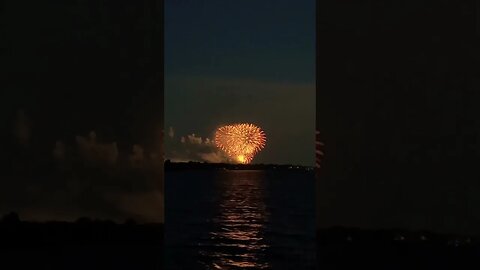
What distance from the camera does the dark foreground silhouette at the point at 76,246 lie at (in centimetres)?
453

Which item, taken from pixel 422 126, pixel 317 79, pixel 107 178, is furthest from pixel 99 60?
pixel 422 126

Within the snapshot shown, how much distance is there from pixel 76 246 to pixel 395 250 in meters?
2.34

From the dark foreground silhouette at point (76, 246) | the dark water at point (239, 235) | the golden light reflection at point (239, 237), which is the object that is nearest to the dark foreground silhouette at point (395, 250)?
the dark foreground silhouette at point (76, 246)

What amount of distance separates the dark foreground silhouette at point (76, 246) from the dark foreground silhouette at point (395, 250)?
1328mm

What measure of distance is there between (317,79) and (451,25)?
40.5 inches

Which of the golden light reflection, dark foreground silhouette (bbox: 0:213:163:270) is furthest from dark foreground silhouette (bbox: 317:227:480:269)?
the golden light reflection

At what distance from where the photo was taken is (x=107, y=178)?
4645mm

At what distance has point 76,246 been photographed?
15.4 feet

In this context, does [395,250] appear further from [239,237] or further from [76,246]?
[239,237]

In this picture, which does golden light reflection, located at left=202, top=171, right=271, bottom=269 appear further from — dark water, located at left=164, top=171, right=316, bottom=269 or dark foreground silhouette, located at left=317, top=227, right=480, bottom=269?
dark foreground silhouette, located at left=317, top=227, right=480, bottom=269

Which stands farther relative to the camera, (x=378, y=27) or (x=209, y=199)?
(x=209, y=199)

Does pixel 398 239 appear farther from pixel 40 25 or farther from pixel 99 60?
pixel 40 25

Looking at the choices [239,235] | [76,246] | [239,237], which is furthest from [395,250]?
[239,235]

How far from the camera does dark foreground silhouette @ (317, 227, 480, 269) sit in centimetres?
443
